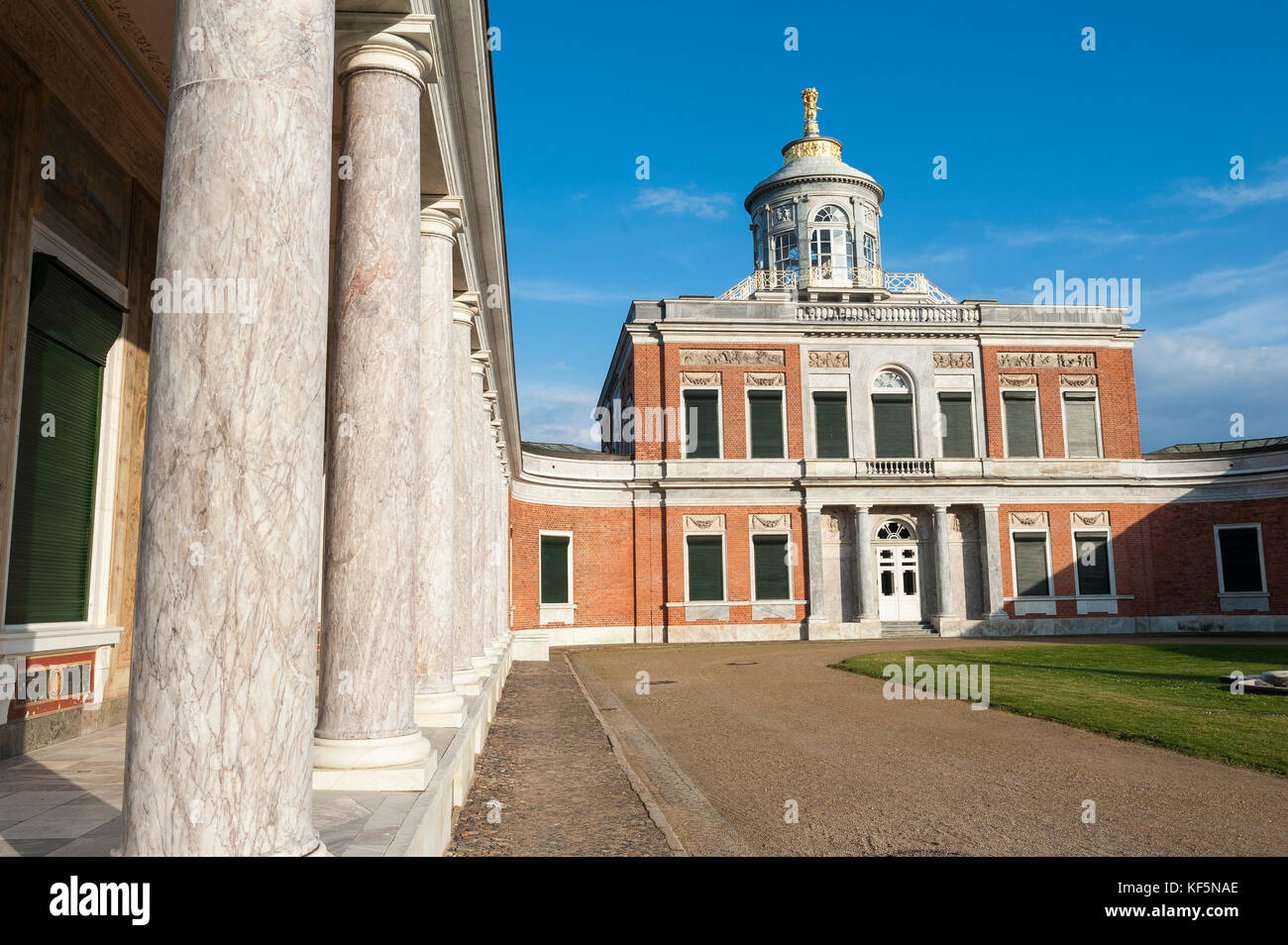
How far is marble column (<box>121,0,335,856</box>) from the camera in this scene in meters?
2.97

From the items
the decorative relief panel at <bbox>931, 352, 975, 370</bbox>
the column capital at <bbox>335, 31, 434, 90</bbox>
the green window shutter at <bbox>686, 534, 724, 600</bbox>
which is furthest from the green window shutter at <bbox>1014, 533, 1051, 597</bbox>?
the column capital at <bbox>335, 31, 434, 90</bbox>

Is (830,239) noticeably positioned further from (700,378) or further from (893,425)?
(700,378)

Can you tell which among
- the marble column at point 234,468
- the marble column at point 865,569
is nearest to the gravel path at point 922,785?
the marble column at point 234,468

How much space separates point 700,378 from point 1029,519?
13.5m

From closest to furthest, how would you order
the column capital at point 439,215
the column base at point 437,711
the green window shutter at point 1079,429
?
the column base at point 437,711 → the column capital at point 439,215 → the green window shutter at point 1079,429

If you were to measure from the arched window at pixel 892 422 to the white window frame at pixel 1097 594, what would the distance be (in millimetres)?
7031

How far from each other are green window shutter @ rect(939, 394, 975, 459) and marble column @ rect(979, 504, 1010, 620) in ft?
7.65

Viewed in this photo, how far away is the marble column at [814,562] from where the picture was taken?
31.0 m

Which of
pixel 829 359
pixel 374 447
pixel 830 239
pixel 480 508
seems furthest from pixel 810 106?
pixel 374 447

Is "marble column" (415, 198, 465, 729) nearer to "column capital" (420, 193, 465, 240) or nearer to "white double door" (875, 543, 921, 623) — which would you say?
"column capital" (420, 193, 465, 240)

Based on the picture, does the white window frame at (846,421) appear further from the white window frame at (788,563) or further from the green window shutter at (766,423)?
the white window frame at (788,563)
